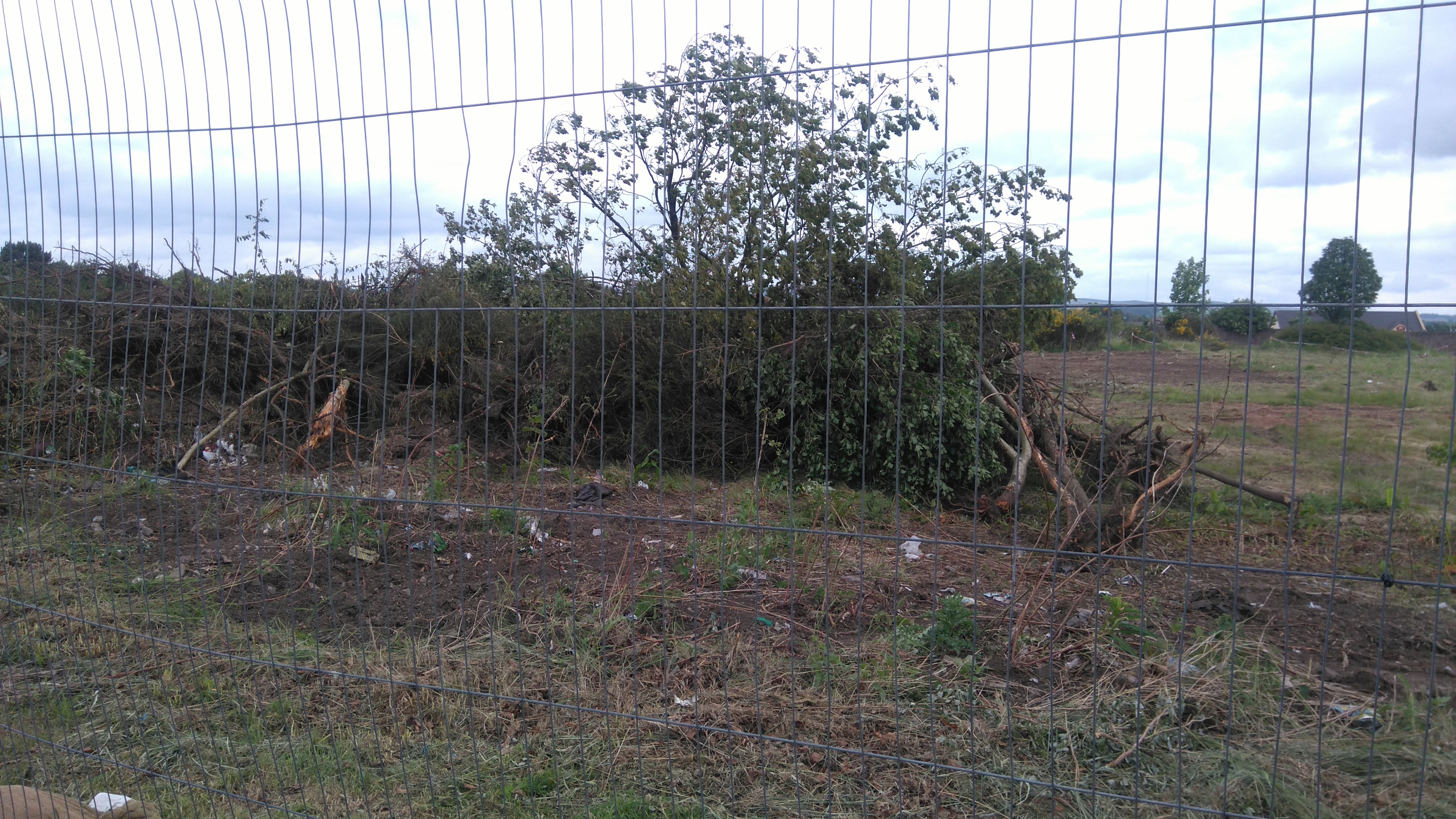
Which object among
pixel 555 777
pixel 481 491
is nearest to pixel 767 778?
pixel 555 777

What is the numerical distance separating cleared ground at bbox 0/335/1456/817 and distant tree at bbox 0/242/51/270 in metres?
0.82

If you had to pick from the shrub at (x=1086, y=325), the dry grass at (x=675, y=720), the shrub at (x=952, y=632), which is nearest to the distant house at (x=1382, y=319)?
the shrub at (x=1086, y=325)

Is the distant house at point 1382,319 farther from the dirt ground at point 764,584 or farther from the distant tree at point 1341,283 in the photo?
the dirt ground at point 764,584

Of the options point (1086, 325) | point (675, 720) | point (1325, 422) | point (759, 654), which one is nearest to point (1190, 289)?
point (1086, 325)

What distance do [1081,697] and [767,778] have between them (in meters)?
1.33

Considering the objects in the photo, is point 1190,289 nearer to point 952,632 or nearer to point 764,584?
point 952,632

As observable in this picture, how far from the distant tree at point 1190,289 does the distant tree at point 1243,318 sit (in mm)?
52

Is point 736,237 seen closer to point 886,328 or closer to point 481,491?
point 886,328

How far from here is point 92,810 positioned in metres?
3.09

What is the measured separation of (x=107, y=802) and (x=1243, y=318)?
3.91 metres

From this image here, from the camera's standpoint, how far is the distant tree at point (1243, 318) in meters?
2.08

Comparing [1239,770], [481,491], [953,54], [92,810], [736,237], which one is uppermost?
[953,54]

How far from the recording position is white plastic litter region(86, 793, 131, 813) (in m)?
3.11

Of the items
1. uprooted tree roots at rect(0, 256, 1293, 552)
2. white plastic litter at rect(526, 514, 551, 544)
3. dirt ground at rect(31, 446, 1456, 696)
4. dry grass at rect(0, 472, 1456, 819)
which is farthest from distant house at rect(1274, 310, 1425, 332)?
white plastic litter at rect(526, 514, 551, 544)
